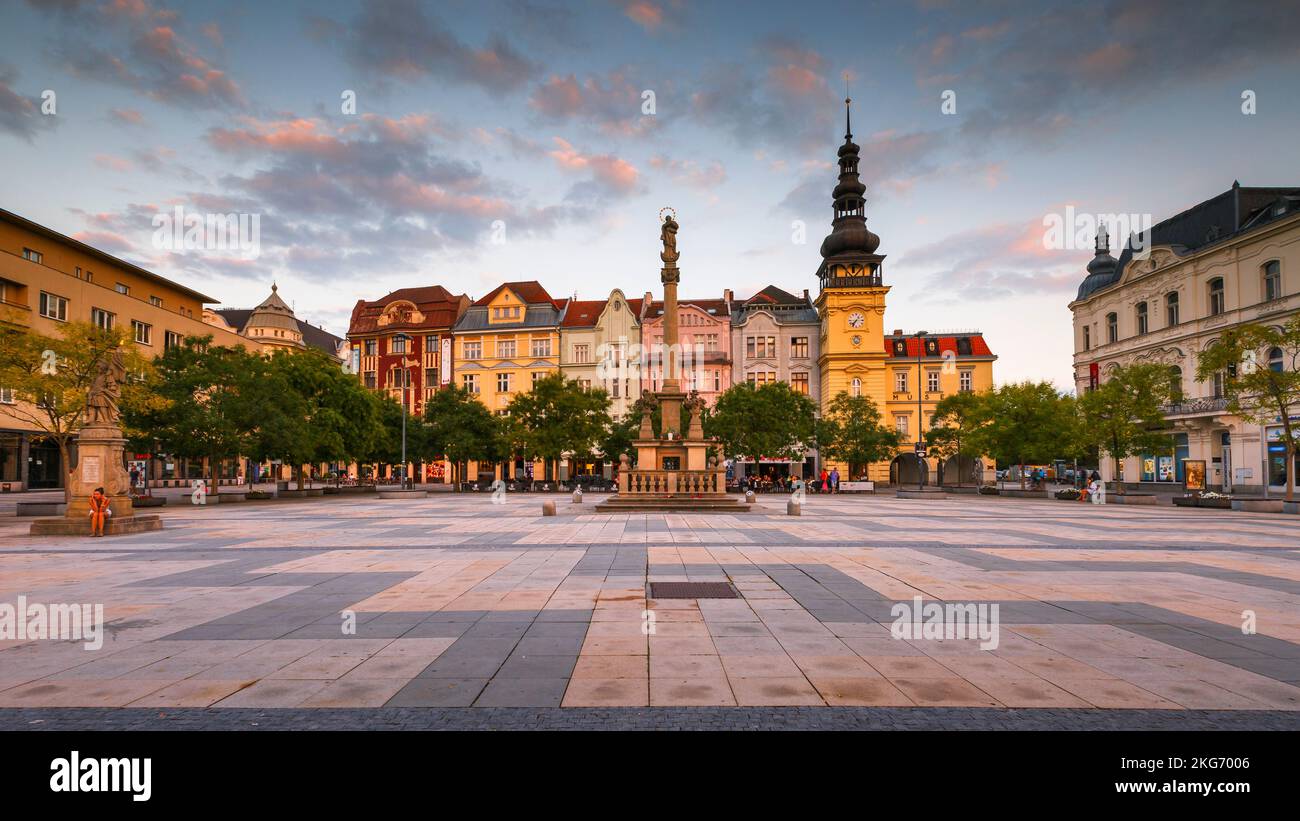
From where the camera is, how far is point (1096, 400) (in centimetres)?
3862

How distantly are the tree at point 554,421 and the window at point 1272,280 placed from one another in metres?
42.9

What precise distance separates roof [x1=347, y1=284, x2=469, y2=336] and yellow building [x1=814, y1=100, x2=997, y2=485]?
39210 millimetres

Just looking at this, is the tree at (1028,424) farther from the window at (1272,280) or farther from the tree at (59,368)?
the tree at (59,368)

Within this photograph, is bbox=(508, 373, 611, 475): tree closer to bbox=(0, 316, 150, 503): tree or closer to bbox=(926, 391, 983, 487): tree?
bbox=(0, 316, 150, 503): tree

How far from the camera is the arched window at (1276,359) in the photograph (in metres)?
39.9

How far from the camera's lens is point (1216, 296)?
44594 mm

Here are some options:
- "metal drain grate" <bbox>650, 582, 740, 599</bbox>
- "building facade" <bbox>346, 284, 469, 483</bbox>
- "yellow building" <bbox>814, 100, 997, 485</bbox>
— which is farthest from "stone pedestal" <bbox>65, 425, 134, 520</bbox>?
"yellow building" <bbox>814, 100, 997, 485</bbox>

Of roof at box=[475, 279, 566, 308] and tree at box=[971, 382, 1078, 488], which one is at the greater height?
roof at box=[475, 279, 566, 308]

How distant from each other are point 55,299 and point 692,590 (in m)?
54.7

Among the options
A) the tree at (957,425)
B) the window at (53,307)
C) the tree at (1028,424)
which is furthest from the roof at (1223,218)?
the window at (53,307)

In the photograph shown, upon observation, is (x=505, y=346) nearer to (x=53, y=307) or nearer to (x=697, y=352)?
(x=697, y=352)

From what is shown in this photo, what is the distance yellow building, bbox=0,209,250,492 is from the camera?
4216 centimetres

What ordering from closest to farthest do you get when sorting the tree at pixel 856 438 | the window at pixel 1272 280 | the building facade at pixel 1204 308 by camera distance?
the window at pixel 1272 280
the building facade at pixel 1204 308
the tree at pixel 856 438
